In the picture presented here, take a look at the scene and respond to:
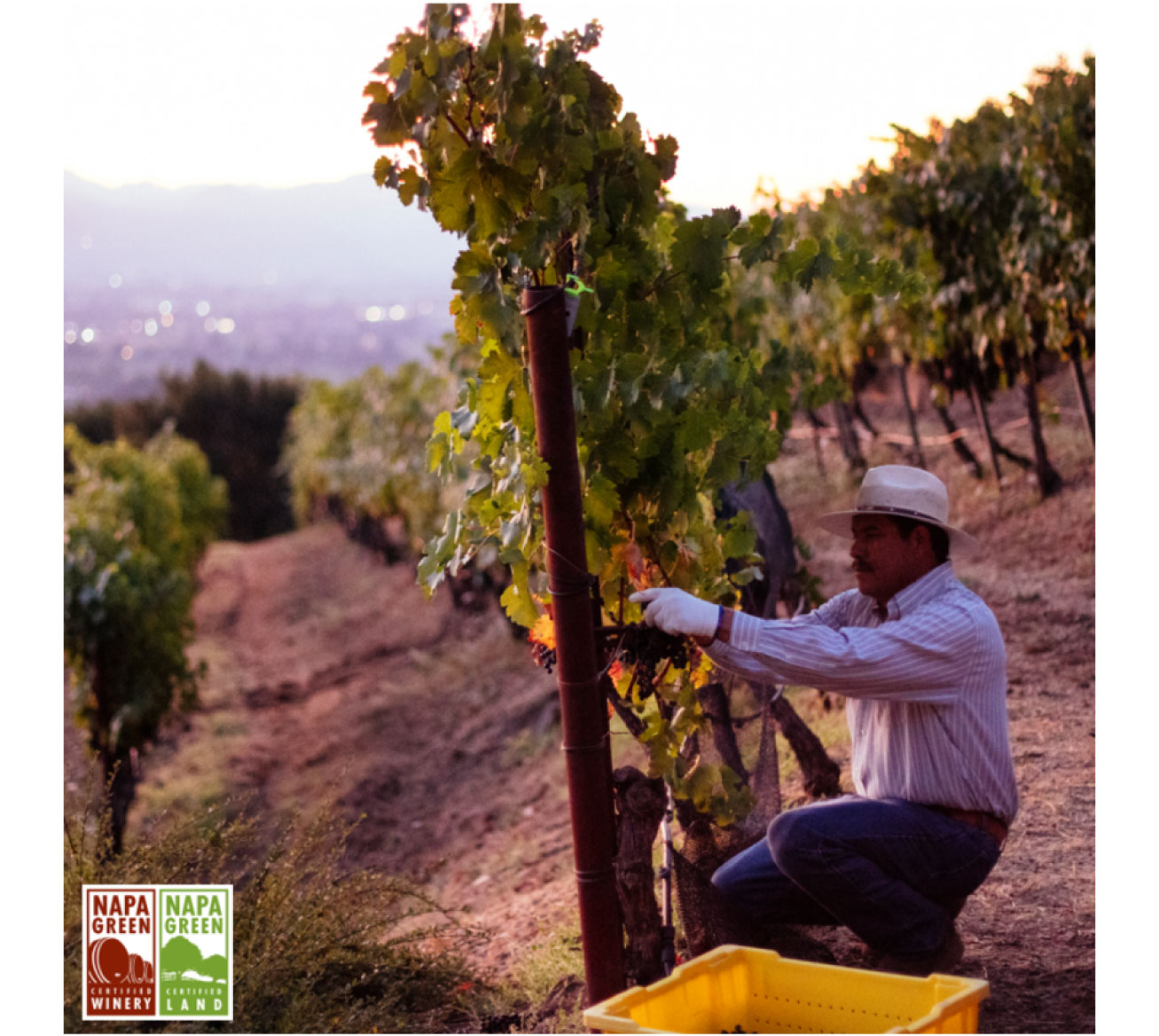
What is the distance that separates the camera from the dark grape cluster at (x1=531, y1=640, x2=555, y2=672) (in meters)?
2.88

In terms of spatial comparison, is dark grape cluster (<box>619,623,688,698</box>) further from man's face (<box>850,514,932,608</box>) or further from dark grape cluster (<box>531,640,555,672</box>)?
man's face (<box>850,514,932,608</box>)

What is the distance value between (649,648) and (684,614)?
222 millimetres

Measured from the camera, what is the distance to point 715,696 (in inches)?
138

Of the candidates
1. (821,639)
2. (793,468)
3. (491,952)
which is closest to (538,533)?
(821,639)

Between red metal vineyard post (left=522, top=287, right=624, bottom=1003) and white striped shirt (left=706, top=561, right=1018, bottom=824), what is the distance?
300 mm

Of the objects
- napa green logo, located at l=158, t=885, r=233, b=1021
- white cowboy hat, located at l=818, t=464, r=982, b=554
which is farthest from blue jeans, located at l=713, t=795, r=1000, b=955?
napa green logo, located at l=158, t=885, r=233, b=1021

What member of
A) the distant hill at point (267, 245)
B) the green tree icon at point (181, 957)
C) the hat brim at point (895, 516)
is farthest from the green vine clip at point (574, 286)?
the distant hill at point (267, 245)

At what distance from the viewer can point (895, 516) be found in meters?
2.68

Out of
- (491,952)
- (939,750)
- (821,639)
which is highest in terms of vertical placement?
(821,639)

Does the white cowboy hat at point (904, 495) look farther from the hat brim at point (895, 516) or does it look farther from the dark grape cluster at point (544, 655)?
the dark grape cluster at point (544, 655)

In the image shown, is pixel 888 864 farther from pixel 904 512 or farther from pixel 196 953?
pixel 196 953

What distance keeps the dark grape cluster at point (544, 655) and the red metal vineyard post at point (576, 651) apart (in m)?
0.23

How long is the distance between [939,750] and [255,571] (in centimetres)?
2568

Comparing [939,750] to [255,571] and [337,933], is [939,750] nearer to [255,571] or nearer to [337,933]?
[337,933]
